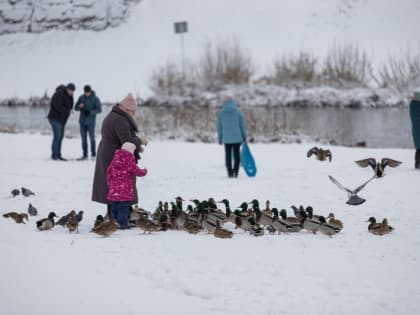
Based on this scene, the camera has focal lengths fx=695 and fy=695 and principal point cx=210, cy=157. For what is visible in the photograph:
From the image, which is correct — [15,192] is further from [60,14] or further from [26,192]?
[60,14]

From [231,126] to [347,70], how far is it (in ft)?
78.5

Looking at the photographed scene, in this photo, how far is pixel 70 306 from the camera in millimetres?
5484

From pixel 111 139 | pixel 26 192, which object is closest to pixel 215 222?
pixel 111 139

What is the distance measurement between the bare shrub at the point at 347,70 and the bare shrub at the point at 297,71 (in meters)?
0.69

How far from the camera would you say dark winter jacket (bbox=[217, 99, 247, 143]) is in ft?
43.2

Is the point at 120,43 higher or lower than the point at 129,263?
higher

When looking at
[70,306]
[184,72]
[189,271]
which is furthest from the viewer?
[184,72]

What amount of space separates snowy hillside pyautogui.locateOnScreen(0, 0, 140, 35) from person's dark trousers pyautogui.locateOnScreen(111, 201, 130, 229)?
1880 inches

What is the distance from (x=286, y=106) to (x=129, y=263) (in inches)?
1077

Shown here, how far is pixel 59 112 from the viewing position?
15.9 metres

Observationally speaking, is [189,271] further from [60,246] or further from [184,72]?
[184,72]

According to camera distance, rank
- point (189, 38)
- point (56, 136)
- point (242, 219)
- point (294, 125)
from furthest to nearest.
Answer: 1. point (189, 38)
2. point (294, 125)
3. point (56, 136)
4. point (242, 219)

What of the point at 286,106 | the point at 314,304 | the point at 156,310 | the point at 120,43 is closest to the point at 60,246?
the point at 156,310

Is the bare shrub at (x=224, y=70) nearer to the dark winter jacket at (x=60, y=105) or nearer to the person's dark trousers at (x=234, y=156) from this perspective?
the dark winter jacket at (x=60, y=105)
